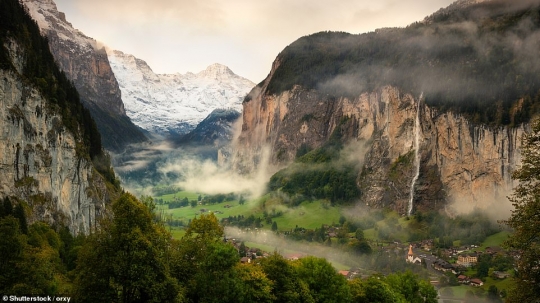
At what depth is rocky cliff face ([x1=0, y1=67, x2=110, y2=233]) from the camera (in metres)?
75.8

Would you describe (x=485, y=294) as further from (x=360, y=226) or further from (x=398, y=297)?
(x=360, y=226)

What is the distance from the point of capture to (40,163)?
84.7 metres

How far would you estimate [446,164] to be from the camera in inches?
7805

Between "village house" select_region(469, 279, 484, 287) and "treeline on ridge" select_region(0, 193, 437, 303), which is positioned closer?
"treeline on ridge" select_region(0, 193, 437, 303)

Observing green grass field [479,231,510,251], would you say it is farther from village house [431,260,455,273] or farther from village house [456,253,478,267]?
village house [431,260,455,273]

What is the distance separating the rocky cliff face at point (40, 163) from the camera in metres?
75.8

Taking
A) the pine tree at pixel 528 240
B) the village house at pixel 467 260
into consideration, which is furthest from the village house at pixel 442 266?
the pine tree at pixel 528 240

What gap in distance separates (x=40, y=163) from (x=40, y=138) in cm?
523

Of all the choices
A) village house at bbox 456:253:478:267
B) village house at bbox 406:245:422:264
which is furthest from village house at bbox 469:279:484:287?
village house at bbox 406:245:422:264

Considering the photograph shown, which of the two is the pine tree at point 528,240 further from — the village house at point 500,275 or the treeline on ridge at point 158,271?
the village house at point 500,275

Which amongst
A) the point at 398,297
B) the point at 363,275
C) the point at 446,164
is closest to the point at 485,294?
the point at 363,275

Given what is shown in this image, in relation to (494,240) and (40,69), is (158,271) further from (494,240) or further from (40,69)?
(494,240)

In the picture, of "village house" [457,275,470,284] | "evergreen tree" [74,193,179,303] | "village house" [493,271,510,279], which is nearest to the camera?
"evergreen tree" [74,193,179,303]

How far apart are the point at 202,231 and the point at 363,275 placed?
8758 cm
